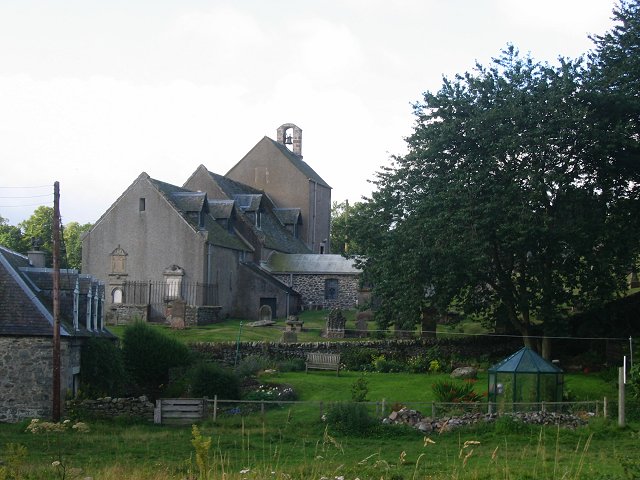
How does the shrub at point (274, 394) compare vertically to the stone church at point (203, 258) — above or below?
below

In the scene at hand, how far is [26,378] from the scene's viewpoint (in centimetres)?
2842

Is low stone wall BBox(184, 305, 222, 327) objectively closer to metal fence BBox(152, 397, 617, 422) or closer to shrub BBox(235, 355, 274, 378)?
shrub BBox(235, 355, 274, 378)

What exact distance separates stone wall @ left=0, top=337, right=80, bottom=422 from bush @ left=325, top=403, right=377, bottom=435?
9711 millimetres

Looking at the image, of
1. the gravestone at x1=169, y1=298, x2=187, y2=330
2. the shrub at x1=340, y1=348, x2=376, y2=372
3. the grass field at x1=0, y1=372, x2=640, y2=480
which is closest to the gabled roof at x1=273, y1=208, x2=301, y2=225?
the gravestone at x1=169, y1=298, x2=187, y2=330

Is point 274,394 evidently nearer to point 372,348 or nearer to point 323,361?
point 323,361

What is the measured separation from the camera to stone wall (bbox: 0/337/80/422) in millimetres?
28297

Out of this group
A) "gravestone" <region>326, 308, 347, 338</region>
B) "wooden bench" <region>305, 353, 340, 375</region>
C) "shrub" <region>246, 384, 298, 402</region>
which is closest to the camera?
"shrub" <region>246, 384, 298, 402</region>

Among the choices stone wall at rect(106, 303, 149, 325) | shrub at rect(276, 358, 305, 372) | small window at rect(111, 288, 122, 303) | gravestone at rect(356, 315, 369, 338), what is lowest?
shrub at rect(276, 358, 305, 372)

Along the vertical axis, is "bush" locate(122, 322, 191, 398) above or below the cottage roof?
below

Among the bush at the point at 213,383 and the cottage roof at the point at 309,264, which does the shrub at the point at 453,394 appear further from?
the cottage roof at the point at 309,264

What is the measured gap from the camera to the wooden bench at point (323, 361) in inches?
1464

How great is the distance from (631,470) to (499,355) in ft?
101

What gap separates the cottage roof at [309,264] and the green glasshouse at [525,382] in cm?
3056

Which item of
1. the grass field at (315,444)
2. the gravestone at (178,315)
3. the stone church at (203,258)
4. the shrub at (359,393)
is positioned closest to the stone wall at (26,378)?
the grass field at (315,444)
